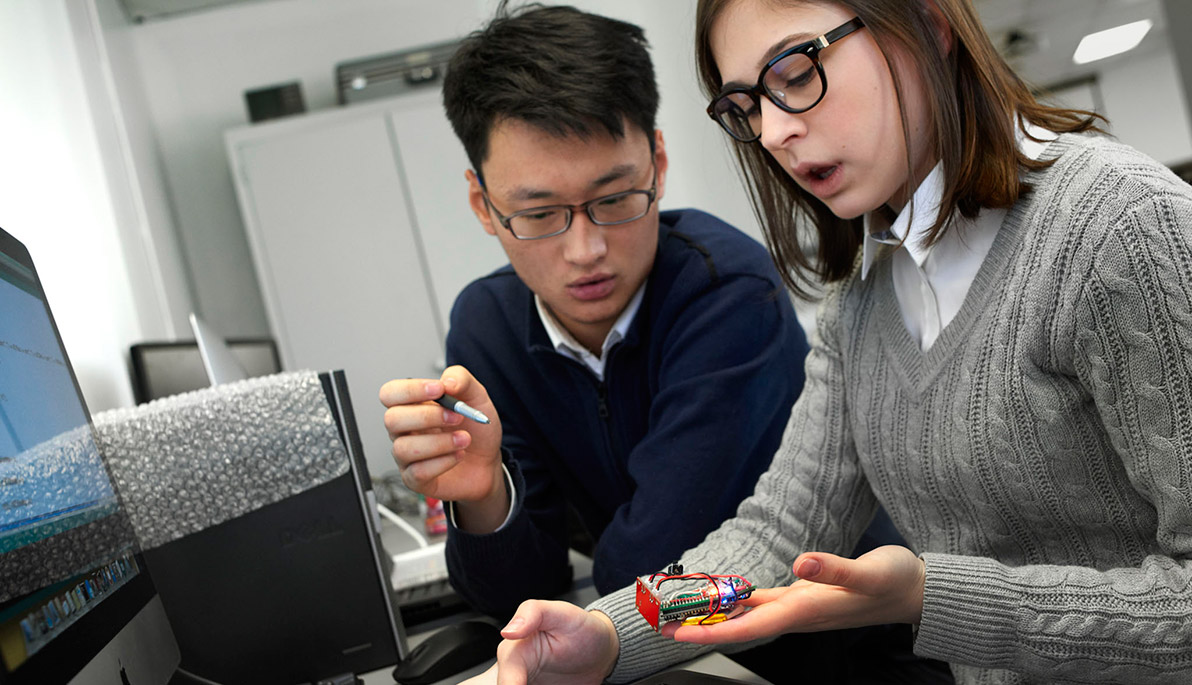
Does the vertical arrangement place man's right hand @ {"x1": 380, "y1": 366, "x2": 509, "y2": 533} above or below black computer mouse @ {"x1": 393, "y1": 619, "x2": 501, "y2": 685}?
above

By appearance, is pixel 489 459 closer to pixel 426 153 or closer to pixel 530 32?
pixel 530 32

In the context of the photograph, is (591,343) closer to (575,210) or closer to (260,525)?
(575,210)

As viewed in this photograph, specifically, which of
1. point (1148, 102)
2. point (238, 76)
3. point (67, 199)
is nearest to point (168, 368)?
point (67, 199)

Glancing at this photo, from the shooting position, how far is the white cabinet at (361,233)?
355 centimetres

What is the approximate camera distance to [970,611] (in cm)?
74

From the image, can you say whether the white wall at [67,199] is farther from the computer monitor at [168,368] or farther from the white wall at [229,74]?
the white wall at [229,74]

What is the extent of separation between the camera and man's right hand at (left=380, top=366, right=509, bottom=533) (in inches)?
36.1

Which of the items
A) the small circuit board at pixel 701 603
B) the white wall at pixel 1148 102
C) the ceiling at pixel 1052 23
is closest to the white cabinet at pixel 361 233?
the small circuit board at pixel 701 603

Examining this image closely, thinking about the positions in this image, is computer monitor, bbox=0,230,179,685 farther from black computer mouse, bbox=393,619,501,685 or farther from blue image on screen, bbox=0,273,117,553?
black computer mouse, bbox=393,619,501,685

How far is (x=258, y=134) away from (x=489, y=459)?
298 centimetres

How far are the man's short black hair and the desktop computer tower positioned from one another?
449 mm

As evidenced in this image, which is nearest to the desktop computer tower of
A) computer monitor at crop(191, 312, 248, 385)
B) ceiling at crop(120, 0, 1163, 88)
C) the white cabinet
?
computer monitor at crop(191, 312, 248, 385)

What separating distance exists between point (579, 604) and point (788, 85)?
707 mm

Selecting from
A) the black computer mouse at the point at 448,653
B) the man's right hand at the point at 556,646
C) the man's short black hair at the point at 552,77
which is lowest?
the black computer mouse at the point at 448,653
